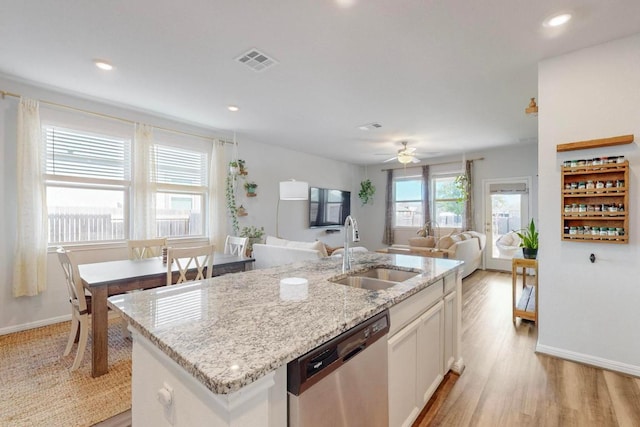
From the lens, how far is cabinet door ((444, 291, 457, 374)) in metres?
2.12

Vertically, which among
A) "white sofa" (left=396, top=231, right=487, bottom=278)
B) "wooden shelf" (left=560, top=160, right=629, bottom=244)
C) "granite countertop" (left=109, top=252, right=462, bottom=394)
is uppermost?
"wooden shelf" (left=560, top=160, right=629, bottom=244)

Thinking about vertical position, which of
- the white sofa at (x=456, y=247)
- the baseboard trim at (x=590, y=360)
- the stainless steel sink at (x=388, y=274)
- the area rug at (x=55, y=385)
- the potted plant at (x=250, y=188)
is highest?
the potted plant at (x=250, y=188)

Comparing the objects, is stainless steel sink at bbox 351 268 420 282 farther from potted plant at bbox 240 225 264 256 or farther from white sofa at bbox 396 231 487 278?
potted plant at bbox 240 225 264 256

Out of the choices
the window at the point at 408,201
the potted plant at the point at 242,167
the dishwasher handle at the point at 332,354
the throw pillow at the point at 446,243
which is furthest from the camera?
the window at the point at 408,201

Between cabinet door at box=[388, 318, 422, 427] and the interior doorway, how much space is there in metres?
5.49

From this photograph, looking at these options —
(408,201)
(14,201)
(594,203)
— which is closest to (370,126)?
(594,203)

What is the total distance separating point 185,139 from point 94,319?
9.65ft

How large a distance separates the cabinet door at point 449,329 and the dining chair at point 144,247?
3.21m

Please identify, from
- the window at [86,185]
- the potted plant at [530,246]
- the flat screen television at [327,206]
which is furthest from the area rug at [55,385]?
the flat screen television at [327,206]

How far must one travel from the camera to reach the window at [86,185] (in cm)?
338

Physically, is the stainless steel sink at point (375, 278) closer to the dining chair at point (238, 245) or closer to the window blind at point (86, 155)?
the dining chair at point (238, 245)

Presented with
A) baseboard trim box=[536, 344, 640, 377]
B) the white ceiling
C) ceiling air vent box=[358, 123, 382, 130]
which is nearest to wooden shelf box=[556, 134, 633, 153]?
the white ceiling

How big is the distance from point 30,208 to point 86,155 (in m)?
0.84

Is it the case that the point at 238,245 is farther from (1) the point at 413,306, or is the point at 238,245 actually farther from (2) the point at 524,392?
(2) the point at 524,392
